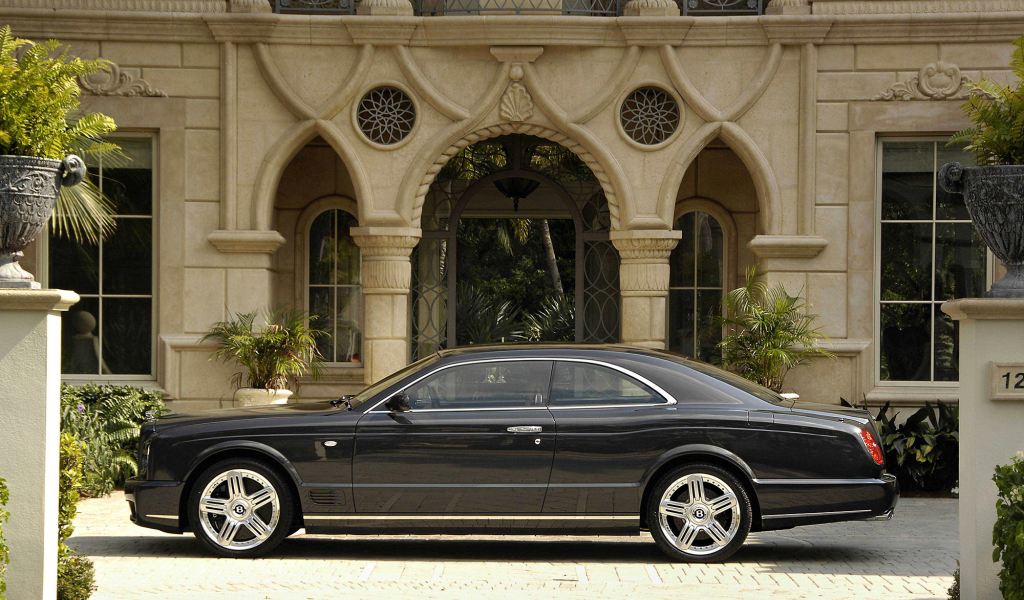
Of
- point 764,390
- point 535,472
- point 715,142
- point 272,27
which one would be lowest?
point 535,472

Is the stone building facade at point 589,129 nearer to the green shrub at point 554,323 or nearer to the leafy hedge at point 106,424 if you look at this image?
the leafy hedge at point 106,424

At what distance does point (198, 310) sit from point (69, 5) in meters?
3.58

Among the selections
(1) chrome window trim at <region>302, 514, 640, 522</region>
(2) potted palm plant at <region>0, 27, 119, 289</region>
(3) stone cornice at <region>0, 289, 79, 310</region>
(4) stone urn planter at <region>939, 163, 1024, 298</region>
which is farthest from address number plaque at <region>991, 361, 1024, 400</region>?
(2) potted palm plant at <region>0, 27, 119, 289</region>

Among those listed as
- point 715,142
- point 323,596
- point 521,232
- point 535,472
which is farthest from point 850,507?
point 521,232

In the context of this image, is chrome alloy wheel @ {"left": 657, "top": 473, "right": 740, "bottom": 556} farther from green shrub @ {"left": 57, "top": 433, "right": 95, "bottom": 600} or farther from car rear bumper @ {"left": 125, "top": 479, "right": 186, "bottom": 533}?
green shrub @ {"left": 57, "top": 433, "right": 95, "bottom": 600}

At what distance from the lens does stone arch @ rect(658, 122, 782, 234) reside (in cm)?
1310

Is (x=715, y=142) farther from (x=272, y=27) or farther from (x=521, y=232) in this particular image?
(x=272, y=27)

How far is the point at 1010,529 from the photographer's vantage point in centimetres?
596

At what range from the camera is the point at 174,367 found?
13.2 metres

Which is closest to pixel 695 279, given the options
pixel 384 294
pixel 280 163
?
pixel 384 294

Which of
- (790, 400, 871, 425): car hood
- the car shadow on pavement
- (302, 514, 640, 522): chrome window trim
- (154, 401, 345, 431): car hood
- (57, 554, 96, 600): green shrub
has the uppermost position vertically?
(790, 400, 871, 425): car hood

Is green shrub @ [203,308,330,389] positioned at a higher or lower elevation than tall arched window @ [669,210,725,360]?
lower

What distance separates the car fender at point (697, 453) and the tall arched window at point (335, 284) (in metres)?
7.52

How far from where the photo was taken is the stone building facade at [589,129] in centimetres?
1302
